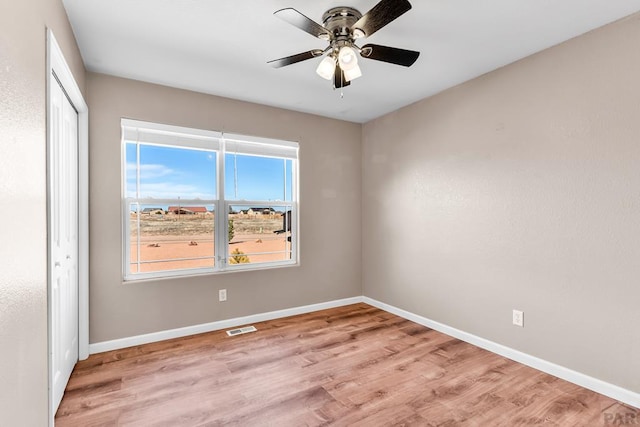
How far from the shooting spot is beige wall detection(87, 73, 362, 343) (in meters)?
2.90

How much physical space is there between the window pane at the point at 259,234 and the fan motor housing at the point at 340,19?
2.16 m

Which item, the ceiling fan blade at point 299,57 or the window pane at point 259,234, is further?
the window pane at point 259,234

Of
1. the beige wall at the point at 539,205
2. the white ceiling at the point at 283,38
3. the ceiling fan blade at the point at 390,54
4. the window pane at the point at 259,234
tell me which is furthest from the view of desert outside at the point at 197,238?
the ceiling fan blade at the point at 390,54

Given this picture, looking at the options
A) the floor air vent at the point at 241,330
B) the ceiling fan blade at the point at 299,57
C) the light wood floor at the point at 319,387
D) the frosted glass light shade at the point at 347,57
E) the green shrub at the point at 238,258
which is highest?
the ceiling fan blade at the point at 299,57

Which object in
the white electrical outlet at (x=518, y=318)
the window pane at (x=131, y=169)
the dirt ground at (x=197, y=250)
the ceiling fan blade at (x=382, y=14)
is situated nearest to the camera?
the ceiling fan blade at (x=382, y=14)

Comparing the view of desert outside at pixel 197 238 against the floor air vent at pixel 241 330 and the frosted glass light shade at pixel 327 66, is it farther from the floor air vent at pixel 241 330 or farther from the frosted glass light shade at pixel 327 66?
the frosted glass light shade at pixel 327 66

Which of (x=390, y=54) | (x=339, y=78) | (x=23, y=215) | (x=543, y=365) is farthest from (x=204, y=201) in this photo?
(x=543, y=365)

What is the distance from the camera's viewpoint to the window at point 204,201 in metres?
3.10

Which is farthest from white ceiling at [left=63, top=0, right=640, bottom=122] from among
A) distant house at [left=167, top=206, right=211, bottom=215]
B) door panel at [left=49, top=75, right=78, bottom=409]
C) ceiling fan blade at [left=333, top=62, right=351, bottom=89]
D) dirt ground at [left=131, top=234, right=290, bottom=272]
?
dirt ground at [left=131, top=234, right=290, bottom=272]

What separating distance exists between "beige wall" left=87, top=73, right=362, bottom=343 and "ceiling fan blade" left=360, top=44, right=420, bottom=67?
6.35 ft

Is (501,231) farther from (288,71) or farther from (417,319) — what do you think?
(288,71)

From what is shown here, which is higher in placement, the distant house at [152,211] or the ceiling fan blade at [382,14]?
the ceiling fan blade at [382,14]

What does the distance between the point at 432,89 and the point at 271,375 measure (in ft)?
10.1

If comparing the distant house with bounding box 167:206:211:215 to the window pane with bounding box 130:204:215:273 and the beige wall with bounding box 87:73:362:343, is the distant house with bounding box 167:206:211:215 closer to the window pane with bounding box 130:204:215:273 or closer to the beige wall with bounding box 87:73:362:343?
the window pane with bounding box 130:204:215:273
